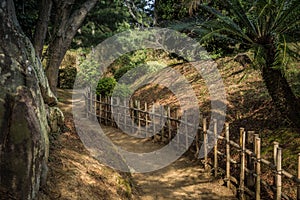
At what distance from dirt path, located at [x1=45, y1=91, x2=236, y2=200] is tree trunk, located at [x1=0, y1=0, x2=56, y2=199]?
0.54 metres

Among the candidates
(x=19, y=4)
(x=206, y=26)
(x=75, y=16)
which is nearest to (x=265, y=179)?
(x=206, y=26)

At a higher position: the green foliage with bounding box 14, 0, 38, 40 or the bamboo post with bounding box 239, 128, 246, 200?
the green foliage with bounding box 14, 0, 38, 40

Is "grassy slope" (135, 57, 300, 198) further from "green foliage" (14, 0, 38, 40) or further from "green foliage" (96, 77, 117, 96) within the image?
"green foliage" (14, 0, 38, 40)

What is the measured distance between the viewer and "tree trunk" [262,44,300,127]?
16.6ft

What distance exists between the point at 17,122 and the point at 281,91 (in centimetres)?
432

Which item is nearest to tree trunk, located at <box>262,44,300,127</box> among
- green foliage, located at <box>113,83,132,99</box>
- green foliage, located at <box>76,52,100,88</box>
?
green foliage, located at <box>113,83,132,99</box>

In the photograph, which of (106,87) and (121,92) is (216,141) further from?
(106,87)

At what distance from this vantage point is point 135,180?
6133 mm

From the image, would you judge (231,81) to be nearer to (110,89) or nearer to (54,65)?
(110,89)

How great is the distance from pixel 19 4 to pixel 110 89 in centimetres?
568

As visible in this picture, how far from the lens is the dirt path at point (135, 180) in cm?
368

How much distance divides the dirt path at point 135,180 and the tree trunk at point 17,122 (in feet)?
1.78

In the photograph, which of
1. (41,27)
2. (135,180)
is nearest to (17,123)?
(41,27)

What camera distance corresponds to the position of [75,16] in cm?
599
